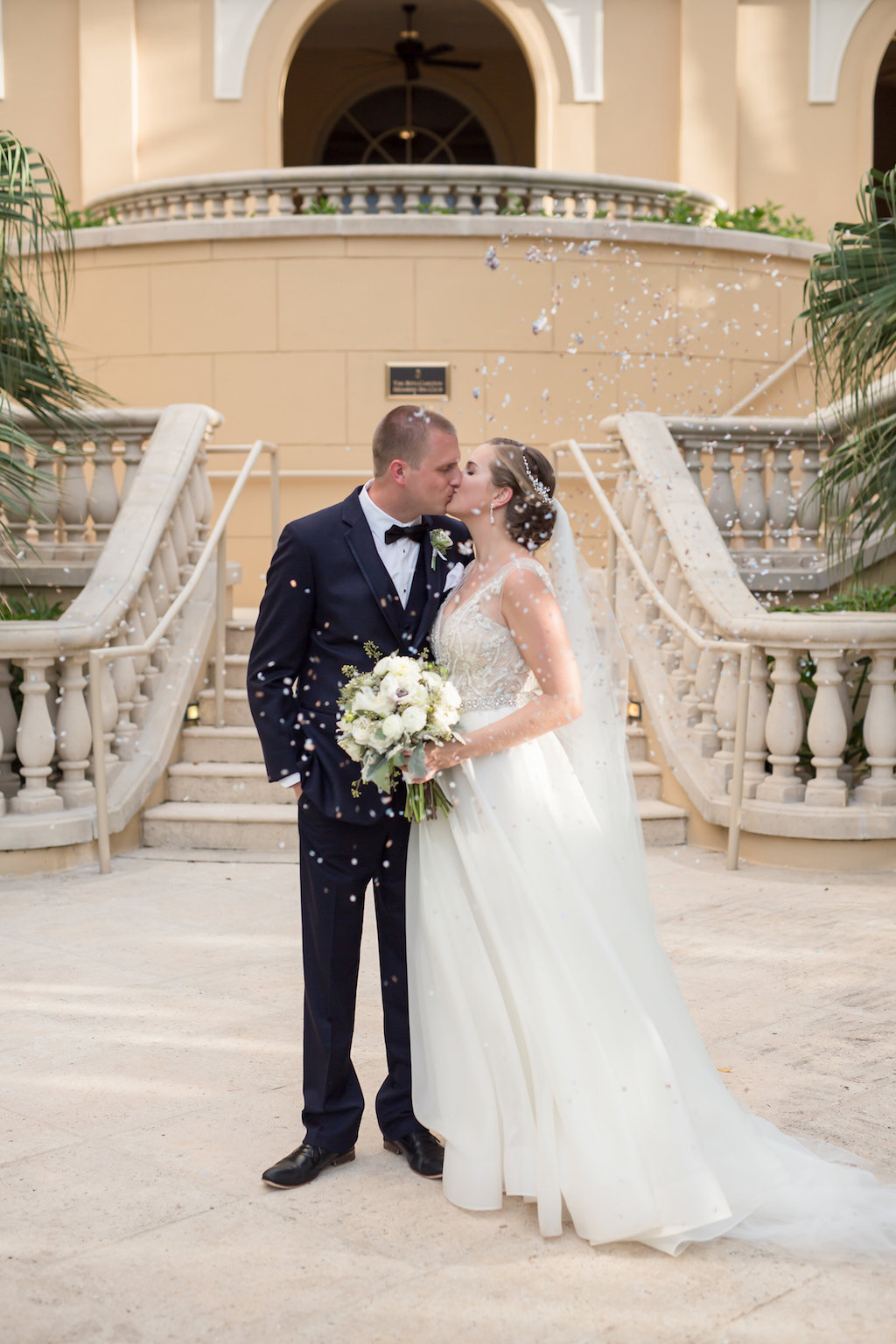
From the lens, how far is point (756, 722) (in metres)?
6.81

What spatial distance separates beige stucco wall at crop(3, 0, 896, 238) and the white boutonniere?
12.4m

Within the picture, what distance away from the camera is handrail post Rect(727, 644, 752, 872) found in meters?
6.59

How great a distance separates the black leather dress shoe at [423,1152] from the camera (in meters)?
3.41

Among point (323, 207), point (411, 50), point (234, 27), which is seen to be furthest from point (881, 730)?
point (411, 50)

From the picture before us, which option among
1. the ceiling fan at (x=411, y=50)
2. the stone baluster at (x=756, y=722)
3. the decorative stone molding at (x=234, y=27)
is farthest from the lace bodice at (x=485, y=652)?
the ceiling fan at (x=411, y=50)

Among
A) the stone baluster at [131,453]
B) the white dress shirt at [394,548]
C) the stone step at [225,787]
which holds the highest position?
the stone baluster at [131,453]

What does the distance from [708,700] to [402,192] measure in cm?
697

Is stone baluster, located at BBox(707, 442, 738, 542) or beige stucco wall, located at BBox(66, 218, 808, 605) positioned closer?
stone baluster, located at BBox(707, 442, 738, 542)

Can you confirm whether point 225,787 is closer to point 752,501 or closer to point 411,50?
point 752,501

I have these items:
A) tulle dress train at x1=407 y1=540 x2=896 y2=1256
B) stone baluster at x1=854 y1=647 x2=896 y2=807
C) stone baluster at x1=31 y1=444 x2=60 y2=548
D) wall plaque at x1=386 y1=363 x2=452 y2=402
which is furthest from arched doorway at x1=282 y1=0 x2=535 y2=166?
tulle dress train at x1=407 y1=540 x2=896 y2=1256

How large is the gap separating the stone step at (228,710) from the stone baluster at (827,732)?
125 inches

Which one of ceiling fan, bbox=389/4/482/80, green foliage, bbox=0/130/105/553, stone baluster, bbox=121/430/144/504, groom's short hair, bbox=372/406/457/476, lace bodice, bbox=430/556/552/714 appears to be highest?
ceiling fan, bbox=389/4/482/80

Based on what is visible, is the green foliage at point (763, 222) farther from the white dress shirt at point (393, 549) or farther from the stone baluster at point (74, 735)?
the white dress shirt at point (393, 549)

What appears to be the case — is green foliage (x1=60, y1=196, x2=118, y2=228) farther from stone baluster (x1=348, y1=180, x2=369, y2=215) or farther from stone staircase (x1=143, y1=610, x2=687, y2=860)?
stone staircase (x1=143, y1=610, x2=687, y2=860)
